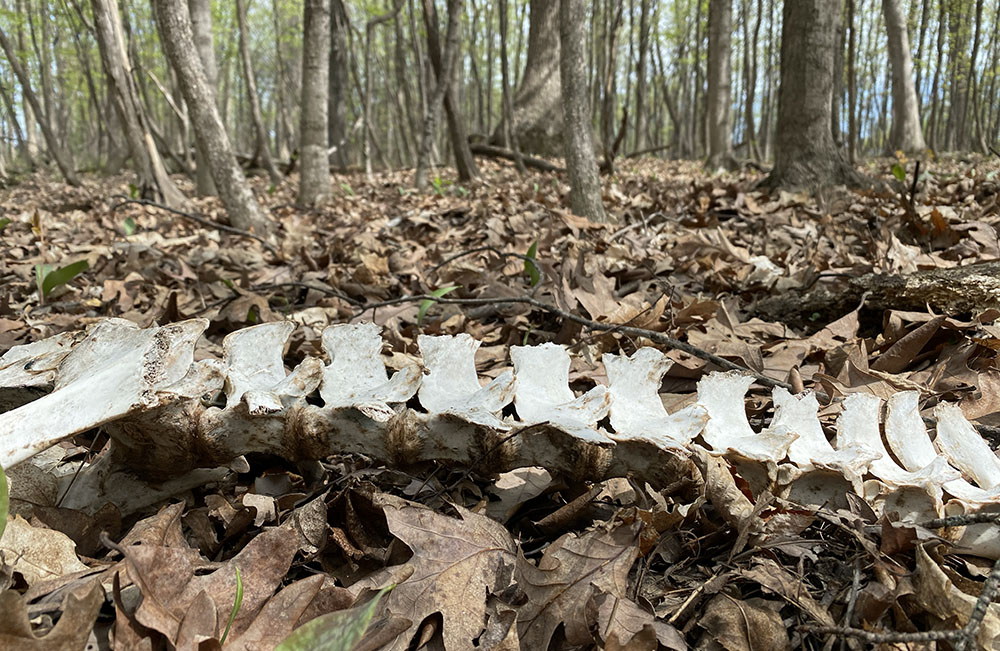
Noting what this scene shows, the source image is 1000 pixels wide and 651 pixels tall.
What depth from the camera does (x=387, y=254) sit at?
133 inches

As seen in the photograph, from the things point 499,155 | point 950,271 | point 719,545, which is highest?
point 499,155

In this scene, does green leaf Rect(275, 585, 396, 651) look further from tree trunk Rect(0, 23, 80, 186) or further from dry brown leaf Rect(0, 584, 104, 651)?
tree trunk Rect(0, 23, 80, 186)

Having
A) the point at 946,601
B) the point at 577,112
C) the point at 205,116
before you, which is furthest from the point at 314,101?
the point at 946,601

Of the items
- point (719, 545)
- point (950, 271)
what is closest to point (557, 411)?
point (719, 545)

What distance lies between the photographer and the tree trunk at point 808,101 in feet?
14.8

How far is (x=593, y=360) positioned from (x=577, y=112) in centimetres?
218

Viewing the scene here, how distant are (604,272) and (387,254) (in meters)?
1.27

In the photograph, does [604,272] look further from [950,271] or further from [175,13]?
[175,13]

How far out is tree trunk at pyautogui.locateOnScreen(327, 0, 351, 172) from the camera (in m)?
10.7

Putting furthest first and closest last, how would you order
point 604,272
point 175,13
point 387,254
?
point 175,13, point 387,254, point 604,272

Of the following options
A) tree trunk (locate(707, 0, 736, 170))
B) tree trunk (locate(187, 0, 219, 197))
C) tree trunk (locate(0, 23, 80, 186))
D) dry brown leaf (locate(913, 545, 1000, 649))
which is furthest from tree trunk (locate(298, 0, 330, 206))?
tree trunk (locate(707, 0, 736, 170))

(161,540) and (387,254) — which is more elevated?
(387,254)

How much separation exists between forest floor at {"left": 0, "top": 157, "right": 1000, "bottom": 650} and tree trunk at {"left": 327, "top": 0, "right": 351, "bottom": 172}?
772 centimetres

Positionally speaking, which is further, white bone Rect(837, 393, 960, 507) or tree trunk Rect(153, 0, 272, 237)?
tree trunk Rect(153, 0, 272, 237)
